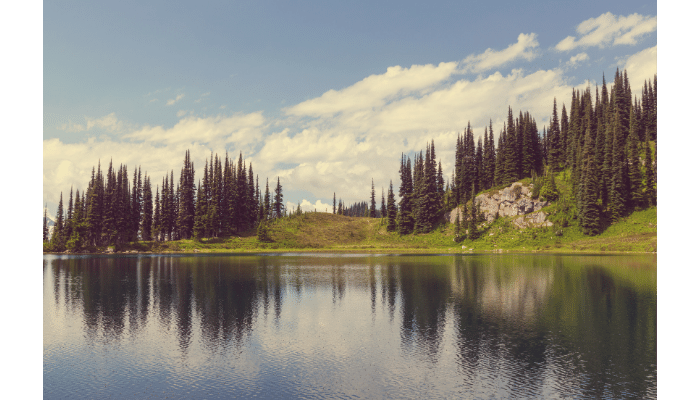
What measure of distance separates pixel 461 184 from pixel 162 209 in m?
126

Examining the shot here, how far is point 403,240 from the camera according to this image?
16675cm

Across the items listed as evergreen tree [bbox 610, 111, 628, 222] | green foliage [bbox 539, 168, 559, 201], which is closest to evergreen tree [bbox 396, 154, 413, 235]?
green foliage [bbox 539, 168, 559, 201]

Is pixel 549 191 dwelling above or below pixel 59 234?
above

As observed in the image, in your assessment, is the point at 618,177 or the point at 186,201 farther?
the point at 186,201

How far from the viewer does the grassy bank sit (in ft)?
406

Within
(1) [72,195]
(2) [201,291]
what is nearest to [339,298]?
(2) [201,291]

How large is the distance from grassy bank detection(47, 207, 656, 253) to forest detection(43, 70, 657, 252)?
17.3ft

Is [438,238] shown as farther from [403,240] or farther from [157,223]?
[157,223]

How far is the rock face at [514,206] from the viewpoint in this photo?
471 feet

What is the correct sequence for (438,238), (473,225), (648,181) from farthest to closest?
(438,238)
(473,225)
(648,181)

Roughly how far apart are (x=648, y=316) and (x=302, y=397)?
37504 mm

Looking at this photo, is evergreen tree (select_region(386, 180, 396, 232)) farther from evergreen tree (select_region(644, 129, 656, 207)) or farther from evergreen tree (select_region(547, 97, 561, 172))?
evergreen tree (select_region(644, 129, 656, 207))

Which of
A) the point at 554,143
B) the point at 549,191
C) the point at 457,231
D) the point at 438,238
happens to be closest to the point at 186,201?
the point at 438,238

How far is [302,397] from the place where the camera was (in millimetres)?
24328
